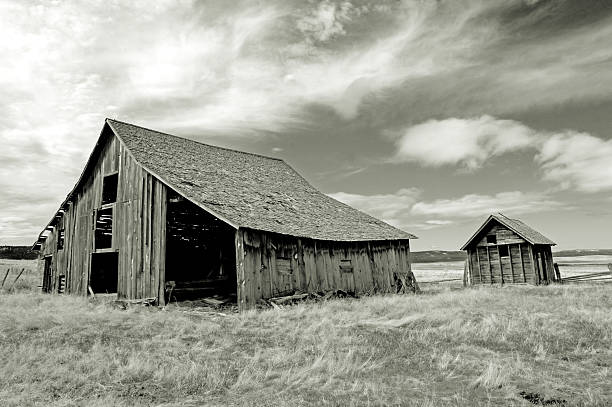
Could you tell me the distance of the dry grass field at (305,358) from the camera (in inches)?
243

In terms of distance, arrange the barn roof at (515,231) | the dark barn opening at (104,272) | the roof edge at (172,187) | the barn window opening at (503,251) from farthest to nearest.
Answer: the barn window opening at (503,251), the barn roof at (515,231), the dark barn opening at (104,272), the roof edge at (172,187)

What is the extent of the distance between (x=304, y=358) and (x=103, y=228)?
1624 cm

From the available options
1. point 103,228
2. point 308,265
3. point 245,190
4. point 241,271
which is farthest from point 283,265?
point 103,228

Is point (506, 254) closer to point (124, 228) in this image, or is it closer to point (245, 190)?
point (245, 190)

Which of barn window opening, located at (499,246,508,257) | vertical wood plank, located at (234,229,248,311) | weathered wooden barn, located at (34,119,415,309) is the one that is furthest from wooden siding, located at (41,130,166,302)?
barn window opening, located at (499,246,508,257)

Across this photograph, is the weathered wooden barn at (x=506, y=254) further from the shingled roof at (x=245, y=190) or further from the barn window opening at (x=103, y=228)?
the barn window opening at (x=103, y=228)

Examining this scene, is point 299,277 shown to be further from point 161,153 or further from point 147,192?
point 161,153

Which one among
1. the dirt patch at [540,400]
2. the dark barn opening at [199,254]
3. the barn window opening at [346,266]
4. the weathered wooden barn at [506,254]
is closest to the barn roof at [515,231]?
the weathered wooden barn at [506,254]

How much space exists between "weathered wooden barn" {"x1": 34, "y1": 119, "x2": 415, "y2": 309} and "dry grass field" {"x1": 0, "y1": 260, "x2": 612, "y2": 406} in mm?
2883

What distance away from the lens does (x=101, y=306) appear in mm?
15898

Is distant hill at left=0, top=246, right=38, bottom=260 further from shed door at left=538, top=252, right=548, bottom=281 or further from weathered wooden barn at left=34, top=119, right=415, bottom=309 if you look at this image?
shed door at left=538, top=252, right=548, bottom=281

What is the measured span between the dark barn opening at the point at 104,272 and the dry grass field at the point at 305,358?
756cm

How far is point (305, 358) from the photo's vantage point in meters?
8.30

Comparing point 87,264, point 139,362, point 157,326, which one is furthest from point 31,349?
point 87,264
